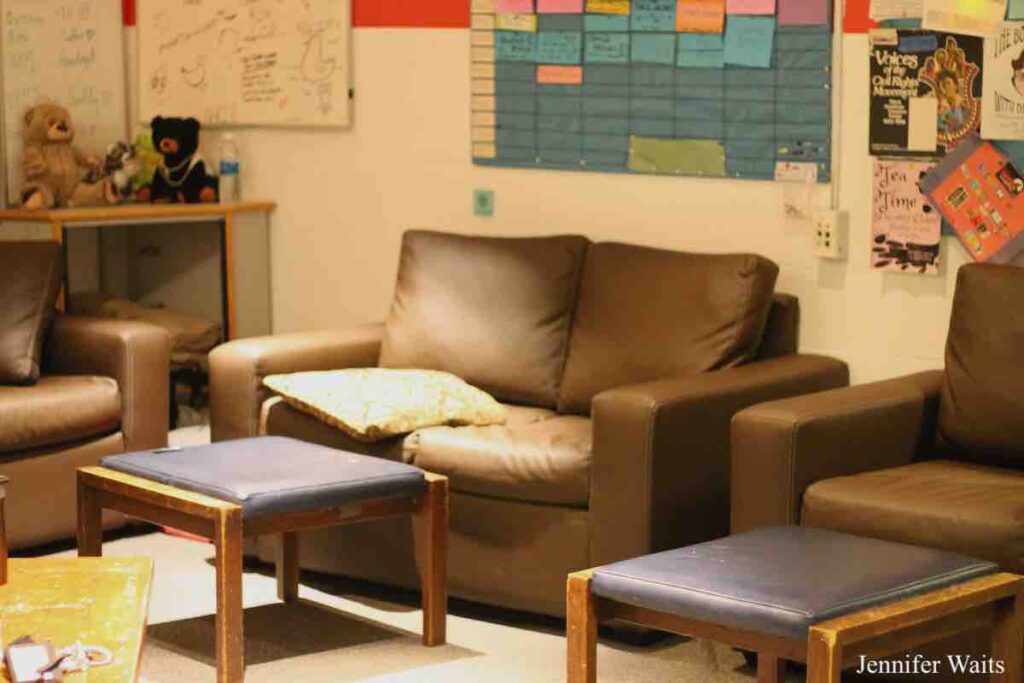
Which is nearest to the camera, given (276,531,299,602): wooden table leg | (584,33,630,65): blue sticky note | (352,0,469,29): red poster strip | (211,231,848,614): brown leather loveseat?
(211,231,848,614): brown leather loveseat

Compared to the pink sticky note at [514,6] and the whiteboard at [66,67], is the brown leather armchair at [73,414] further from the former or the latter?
the pink sticky note at [514,6]

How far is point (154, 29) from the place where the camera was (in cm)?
623

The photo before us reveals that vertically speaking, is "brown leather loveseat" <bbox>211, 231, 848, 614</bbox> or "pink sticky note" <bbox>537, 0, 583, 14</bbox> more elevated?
"pink sticky note" <bbox>537, 0, 583, 14</bbox>

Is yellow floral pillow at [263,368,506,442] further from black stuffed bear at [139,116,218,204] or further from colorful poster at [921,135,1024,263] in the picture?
black stuffed bear at [139,116,218,204]

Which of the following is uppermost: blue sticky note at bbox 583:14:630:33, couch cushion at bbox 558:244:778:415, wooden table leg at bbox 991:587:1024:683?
blue sticky note at bbox 583:14:630:33

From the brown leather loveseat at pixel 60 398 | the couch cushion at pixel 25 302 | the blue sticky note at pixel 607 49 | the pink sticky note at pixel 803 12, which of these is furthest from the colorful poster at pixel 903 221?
the couch cushion at pixel 25 302

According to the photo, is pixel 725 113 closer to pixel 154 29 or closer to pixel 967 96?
pixel 967 96

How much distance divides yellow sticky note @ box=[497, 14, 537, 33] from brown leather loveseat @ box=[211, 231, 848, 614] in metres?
0.66

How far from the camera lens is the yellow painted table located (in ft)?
10.1

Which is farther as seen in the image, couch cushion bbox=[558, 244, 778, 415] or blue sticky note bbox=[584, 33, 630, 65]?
blue sticky note bbox=[584, 33, 630, 65]

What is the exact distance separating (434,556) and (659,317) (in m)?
0.89

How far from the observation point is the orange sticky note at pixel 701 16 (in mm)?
4809

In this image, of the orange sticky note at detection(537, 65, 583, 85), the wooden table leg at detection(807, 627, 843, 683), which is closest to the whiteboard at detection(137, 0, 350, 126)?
the orange sticky note at detection(537, 65, 583, 85)

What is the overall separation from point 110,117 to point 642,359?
2.62 metres
